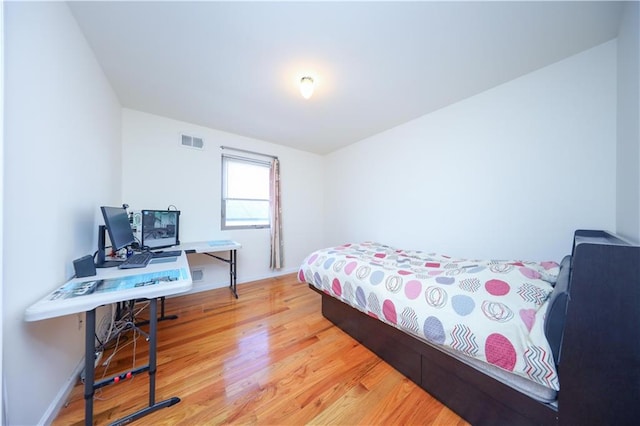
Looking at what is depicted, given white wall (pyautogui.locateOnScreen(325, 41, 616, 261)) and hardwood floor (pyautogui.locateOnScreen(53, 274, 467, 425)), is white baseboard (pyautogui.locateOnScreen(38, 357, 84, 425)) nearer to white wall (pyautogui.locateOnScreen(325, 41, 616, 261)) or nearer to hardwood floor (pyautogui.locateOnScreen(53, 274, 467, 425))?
hardwood floor (pyautogui.locateOnScreen(53, 274, 467, 425))

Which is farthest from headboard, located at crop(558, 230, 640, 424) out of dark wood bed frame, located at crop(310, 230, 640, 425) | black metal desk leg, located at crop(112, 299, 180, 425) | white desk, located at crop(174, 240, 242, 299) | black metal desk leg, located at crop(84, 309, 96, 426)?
white desk, located at crop(174, 240, 242, 299)

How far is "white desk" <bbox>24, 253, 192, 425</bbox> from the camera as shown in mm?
926

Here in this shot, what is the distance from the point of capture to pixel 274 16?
4.32ft

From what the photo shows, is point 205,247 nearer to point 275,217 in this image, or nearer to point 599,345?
point 275,217

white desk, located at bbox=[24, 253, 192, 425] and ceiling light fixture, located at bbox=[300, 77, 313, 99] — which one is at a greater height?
ceiling light fixture, located at bbox=[300, 77, 313, 99]

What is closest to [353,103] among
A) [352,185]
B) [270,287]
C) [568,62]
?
[352,185]

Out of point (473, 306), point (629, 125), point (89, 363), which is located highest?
point (629, 125)

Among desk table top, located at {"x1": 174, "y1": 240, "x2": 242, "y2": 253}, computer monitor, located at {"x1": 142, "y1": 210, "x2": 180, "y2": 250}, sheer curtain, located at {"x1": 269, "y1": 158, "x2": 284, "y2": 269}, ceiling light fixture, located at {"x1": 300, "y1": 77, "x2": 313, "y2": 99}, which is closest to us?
ceiling light fixture, located at {"x1": 300, "y1": 77, "x2": 313, "y2": 99}

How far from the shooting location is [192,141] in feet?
9.43

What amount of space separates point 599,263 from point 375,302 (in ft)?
3.67

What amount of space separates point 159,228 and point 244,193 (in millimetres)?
1300

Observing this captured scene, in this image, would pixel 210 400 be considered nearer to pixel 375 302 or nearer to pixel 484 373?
pixel 375 302

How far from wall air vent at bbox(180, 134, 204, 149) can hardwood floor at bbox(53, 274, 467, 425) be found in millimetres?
2229

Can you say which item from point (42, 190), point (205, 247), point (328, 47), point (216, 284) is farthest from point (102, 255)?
point (328, 47)
